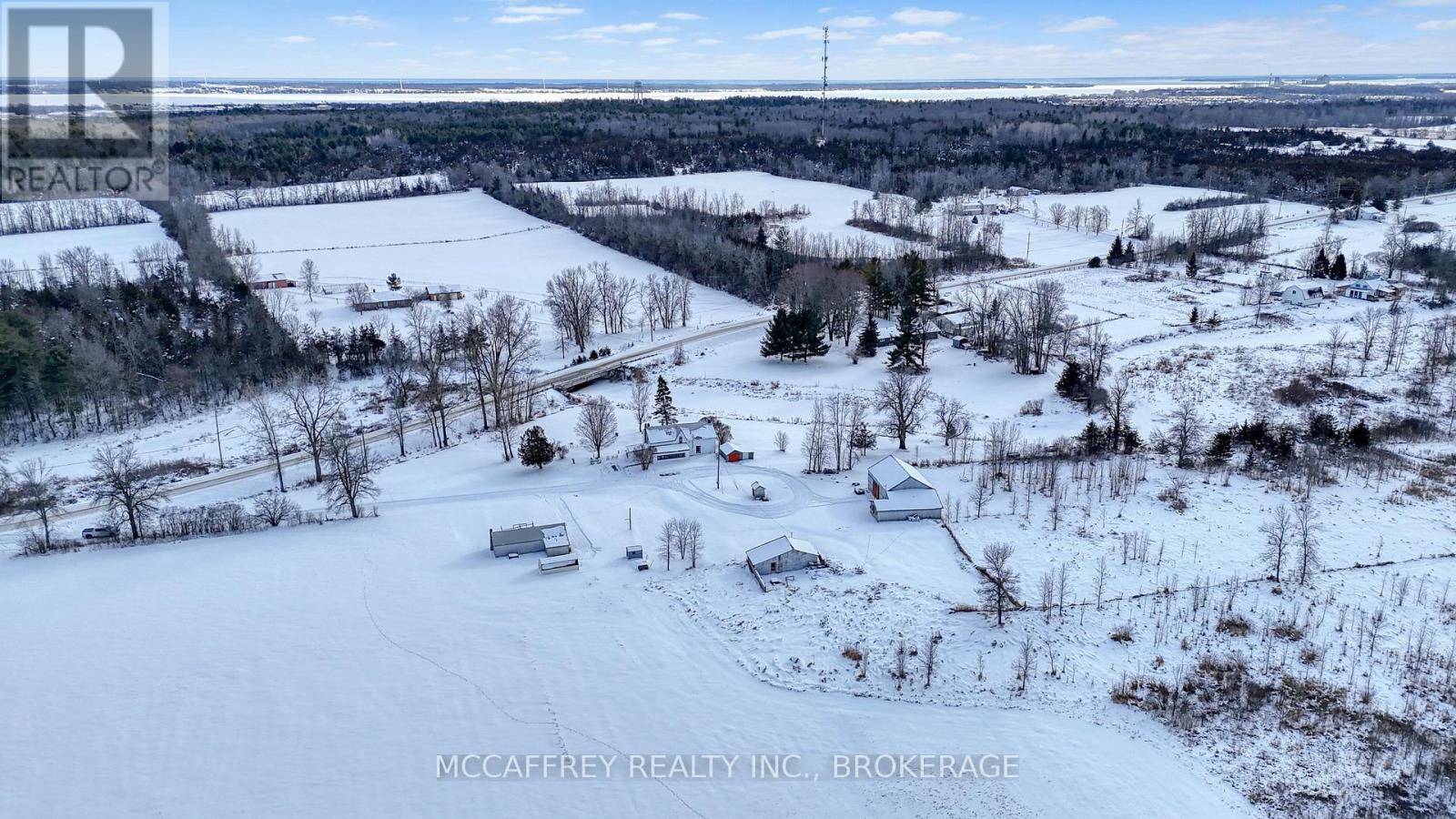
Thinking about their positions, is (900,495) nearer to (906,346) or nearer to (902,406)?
(902,406)

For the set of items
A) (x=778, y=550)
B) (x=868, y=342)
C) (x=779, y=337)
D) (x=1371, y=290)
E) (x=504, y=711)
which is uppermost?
(x=1371, y=290)

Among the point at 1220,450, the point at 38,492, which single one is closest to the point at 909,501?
the point at 1220,450

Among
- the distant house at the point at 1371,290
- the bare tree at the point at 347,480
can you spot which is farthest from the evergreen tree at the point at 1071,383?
the bare tree at the point at 347,480

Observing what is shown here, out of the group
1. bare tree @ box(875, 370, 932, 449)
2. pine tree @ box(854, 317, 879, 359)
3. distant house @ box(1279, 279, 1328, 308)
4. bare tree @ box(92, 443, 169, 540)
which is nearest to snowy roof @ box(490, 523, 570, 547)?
bare tree @ box(92, 443, 169, 540)

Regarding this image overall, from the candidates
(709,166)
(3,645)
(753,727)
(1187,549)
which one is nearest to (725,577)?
(753,727)

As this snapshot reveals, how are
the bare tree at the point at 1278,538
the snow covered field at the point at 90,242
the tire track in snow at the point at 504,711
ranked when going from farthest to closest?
1. the snow covered field at the point at 90,242
2. the bare tree at the point at 1278,538
3. the tire track in snow at the point at 504,711

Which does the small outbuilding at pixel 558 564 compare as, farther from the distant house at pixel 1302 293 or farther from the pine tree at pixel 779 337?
the distant house at pixel 1302 293

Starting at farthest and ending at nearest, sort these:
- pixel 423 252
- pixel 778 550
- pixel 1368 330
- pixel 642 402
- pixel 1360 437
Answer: pixel 423 252, pixel 1368 330, pixel 642 402, pixel 1360 437, pixel 778 550
